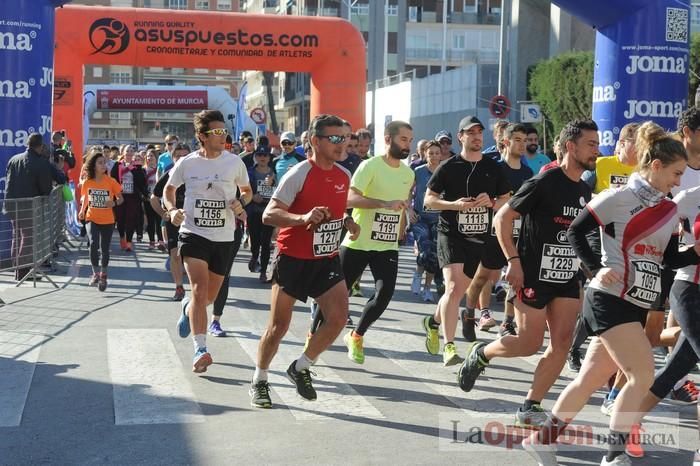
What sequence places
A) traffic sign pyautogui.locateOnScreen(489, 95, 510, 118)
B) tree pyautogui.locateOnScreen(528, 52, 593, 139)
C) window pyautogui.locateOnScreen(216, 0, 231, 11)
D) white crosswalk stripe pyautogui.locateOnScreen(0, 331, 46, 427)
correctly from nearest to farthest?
1. white crosswalk stripe pyautogui.locateOnScreen(0, 331, 46, 427)
2. traffic sign pyautogui.locateOnScreen(489, 95, 510, 118)
3. tree pyautogui.locateOnScreen(528, 52, 593, 139)
4. window pyautogui.locateOnScreen(216, 0, 231, 11)

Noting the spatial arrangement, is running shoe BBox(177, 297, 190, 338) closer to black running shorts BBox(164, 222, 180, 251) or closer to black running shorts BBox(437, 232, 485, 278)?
black running shorts BBox(437, 232, 485, 278)

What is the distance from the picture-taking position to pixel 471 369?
23.2 feet

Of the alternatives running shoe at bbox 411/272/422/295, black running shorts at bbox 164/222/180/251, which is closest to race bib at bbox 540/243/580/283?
black running shorts at bbox 164/222/180/251

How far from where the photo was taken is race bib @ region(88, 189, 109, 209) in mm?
13352

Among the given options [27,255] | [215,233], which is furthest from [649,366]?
[27,255]

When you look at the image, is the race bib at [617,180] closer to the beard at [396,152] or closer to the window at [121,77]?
the beard at [396,152]

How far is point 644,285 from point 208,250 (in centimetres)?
390

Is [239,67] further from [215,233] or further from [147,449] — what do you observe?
[147,449]

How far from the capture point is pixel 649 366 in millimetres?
5340

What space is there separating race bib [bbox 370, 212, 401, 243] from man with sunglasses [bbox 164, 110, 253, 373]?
107 cm

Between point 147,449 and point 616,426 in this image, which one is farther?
point 147,449

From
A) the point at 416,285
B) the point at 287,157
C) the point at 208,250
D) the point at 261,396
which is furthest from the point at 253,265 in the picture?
the point at 261,396

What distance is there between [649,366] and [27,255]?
10237mm

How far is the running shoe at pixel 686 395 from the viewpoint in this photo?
24.8 ft
